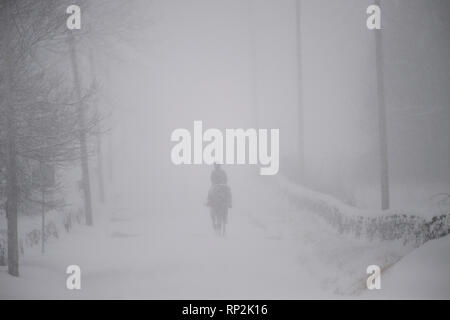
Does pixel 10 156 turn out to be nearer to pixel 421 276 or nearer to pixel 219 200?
pixel 219 200

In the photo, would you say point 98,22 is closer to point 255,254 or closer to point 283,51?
point 255,254

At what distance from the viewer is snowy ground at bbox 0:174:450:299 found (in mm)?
8438

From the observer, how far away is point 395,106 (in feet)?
87.6

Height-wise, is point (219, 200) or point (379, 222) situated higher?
point (219, 200)

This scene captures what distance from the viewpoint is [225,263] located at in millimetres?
11125

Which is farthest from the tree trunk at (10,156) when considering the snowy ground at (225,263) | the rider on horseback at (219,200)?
the rider on horseback at (219,200)

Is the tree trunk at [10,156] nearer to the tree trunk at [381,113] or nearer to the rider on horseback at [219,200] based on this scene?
the rider on horseback at [219,200]

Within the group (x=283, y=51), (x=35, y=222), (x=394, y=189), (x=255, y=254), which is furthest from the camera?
(x=283, y=51)

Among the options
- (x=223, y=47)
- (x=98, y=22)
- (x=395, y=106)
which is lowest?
(x=395, y=106)

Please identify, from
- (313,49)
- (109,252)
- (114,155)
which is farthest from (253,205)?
(313,49)

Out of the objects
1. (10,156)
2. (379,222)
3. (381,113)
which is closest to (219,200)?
(379,222)

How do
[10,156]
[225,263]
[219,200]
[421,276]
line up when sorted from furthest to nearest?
[219,200] < [225,263] < [10,156] < [421,276]

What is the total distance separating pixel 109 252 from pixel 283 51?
165 feet

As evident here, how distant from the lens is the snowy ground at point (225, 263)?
8.44 meters
